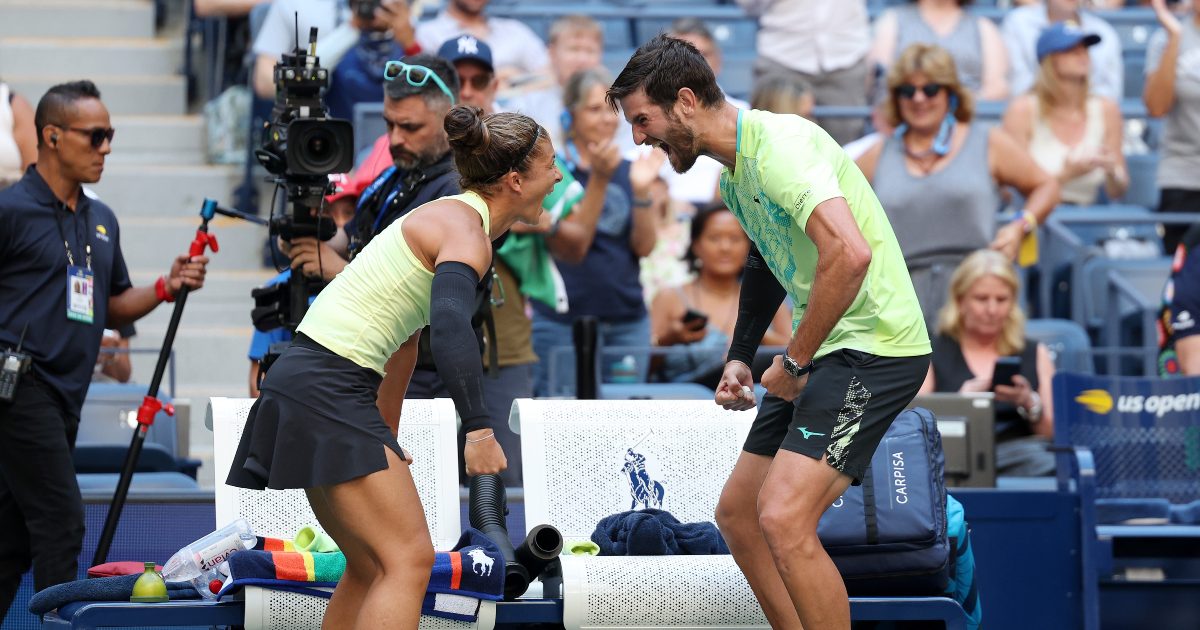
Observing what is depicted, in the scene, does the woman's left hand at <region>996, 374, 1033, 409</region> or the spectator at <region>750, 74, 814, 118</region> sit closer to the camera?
the woman's left hand at <region>996, 374, 1033, 409</region>

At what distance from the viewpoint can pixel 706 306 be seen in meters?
6.93

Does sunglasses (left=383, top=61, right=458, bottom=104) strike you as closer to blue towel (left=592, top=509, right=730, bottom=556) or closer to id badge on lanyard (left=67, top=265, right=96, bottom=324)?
id badge on lanyard (left=67, top=265, right=96, bottom=324)

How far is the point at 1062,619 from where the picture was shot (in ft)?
17.7

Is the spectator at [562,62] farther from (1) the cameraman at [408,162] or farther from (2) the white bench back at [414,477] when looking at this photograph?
(2) the white bench back at [414,477]

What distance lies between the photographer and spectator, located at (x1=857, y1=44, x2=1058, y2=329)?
7051 millimetres

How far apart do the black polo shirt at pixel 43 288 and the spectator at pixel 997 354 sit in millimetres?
3062

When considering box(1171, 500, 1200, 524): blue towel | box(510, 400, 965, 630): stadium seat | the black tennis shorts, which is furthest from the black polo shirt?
box(1171, 500, 1200, 524): blue towel

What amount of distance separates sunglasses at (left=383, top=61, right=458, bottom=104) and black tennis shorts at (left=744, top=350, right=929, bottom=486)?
1.76 meters

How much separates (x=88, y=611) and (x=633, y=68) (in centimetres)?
197

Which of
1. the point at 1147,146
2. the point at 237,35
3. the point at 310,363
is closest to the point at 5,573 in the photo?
the point at 310,363

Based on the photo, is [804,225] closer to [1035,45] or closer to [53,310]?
[53,310]

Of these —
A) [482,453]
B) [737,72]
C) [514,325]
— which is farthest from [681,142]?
[737,72]

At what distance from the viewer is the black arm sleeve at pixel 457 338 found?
3.78m

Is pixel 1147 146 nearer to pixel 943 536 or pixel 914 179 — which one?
pixel 914 179
